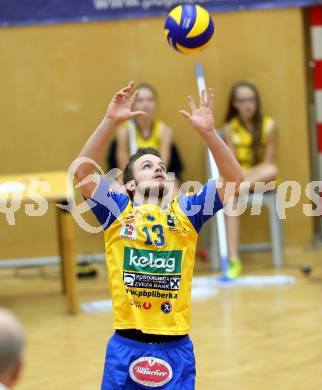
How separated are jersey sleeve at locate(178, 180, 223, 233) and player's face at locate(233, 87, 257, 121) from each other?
4.29 metres

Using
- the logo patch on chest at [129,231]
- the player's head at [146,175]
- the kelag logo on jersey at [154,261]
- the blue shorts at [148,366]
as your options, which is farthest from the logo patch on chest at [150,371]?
the player's head at [146,175]

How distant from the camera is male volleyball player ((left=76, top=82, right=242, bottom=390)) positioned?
3.21 m

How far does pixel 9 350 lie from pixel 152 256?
1.40 m

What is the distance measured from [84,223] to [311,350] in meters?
3.52

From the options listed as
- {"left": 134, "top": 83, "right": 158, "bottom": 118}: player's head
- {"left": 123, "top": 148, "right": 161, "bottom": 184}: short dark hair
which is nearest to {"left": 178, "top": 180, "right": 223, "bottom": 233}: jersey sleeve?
{"left": 123, "top": 148, "right": 161, "bottom": 184}: short dark hair

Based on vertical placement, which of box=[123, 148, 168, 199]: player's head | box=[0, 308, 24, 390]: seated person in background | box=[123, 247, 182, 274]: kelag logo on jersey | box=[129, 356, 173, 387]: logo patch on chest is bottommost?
box=[129, 356, 173, 387]: logo patch on chest

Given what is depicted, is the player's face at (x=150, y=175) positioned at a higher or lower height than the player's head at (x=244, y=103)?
lower

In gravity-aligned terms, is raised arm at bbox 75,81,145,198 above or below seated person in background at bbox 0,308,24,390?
above

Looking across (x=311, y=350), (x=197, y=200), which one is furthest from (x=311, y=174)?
(x=197, y=200)

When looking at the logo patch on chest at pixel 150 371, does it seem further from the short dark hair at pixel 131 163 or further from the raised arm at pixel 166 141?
the raised arm at pixel 166 141

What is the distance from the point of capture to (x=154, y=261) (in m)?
3.30

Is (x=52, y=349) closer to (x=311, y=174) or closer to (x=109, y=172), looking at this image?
(x=109, y=172)

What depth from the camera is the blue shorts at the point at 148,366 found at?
320 centimetres

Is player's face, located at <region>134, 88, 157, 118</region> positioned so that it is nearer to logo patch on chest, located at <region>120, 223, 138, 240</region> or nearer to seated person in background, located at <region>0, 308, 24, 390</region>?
logo patch on chest, located at <region>120, 223, 138, 240</region>
